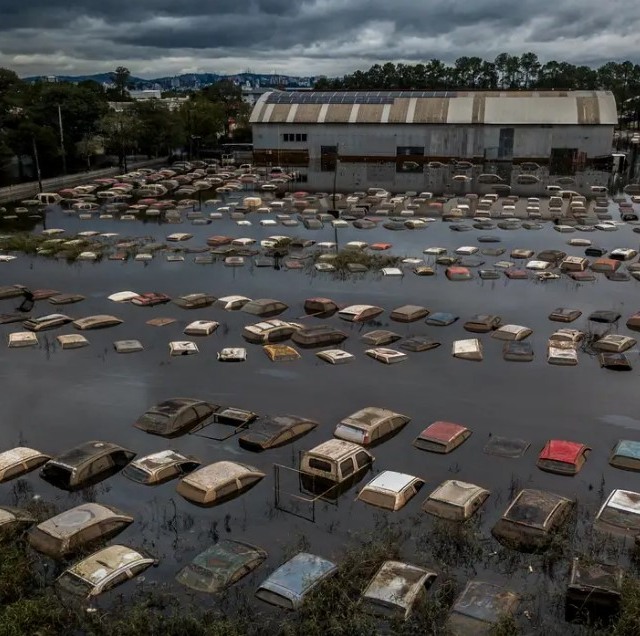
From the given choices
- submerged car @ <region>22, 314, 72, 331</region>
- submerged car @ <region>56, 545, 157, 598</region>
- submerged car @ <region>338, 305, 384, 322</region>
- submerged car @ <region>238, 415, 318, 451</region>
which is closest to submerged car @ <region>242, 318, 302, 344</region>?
submerged car @ <region>338, 305, 384, 322</region>

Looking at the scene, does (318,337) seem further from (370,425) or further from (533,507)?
(533,507)

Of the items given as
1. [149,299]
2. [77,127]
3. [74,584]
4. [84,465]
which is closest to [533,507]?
[74,584]

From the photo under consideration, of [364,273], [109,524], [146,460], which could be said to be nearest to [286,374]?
[146,460]

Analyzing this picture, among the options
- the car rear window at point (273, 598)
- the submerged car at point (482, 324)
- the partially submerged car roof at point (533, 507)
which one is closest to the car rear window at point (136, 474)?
the car rear window at point (273, 598)

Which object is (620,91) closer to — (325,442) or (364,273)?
(364,273)

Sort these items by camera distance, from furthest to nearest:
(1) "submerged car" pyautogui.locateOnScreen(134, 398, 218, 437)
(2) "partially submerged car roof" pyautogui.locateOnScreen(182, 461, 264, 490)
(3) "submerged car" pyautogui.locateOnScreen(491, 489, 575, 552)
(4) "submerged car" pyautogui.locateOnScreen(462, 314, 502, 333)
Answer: (4) "submerged car" pyautogui.locateOnScreen(462, 314, 502, 333) → (1) "submerged car" pyautogui.locateOnScreen(134, 398, 218, 437) → (2) "partially submerged car roof" pyautogui.locateOnScreen(182, 461, 264, 490) → (3) "submerged car" pyautogui.locateOnScreen(491, 489, 575, 552)

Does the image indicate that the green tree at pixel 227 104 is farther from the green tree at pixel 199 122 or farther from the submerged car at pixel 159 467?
the submerged car at pixel 159 467

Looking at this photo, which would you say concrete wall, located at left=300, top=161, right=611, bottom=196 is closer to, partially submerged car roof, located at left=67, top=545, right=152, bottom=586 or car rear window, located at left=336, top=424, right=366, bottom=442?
car rear window, located at left=336, top=424, right=366, bottom=442
